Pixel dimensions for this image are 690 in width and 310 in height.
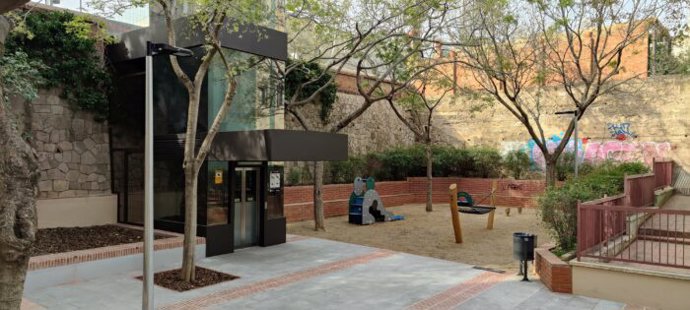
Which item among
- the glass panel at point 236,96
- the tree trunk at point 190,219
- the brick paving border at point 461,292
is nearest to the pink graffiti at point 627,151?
the brick paving border at point 461,292

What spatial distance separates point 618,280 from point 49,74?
12004 millimetres

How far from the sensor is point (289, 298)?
7.48m

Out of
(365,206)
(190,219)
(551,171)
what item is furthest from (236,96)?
(551,171)

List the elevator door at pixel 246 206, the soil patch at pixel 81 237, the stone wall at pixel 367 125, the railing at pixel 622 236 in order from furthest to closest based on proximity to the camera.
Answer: the stone wall at pixel 367 125 < the elevator door at pixel 246 206 < the soil patch at pixel 81 237 < the railing at pixel 622 236

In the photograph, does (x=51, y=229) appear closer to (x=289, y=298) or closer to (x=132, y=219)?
(x=132, y=219)

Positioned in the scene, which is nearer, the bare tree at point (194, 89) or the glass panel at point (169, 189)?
the bare tree at point (194, 89)

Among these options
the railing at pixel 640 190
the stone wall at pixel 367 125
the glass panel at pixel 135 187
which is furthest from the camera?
the stone wall at pixel 367 125

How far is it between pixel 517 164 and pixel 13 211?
21.5 meters

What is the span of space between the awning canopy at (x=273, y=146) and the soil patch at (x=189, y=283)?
2.20 meters

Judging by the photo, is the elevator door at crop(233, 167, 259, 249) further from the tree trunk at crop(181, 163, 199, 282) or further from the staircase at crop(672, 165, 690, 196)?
the staircase at crop(672, 165, 690, 196)

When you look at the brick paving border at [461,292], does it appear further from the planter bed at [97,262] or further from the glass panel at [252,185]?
the glass panel at [252,185]

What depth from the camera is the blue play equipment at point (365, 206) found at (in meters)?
15.8

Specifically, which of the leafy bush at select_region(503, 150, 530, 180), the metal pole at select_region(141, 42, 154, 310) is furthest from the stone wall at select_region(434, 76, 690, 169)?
the metal pole at select_region(141, 42, 154, 310)

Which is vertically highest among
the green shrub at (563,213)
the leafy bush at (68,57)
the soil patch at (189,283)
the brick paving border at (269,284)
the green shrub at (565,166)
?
the leafy bush at (68,57)
